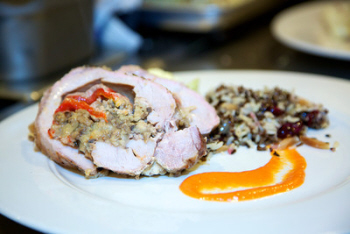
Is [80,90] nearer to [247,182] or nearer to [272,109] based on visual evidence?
[247,182]

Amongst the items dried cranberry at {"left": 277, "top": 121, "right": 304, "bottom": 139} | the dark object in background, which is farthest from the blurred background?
dried cranberry at {"left": 277, "top": 121, "right": 304, "bottom": 139}

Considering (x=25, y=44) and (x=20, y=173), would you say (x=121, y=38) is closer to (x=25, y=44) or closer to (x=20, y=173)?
(x=25, y=44)

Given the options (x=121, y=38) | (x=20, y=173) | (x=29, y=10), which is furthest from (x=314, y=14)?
(x=20, y=173)

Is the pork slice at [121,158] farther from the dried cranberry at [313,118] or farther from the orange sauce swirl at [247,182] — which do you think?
the dried cranberry at [313,118]

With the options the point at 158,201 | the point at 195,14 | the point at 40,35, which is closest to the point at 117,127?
the point at 158,201

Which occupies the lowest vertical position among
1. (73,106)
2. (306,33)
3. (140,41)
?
(140,41)

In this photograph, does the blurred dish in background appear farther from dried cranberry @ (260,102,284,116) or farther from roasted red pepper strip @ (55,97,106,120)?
roasted red pepper strip @ (55,97,106,120)
